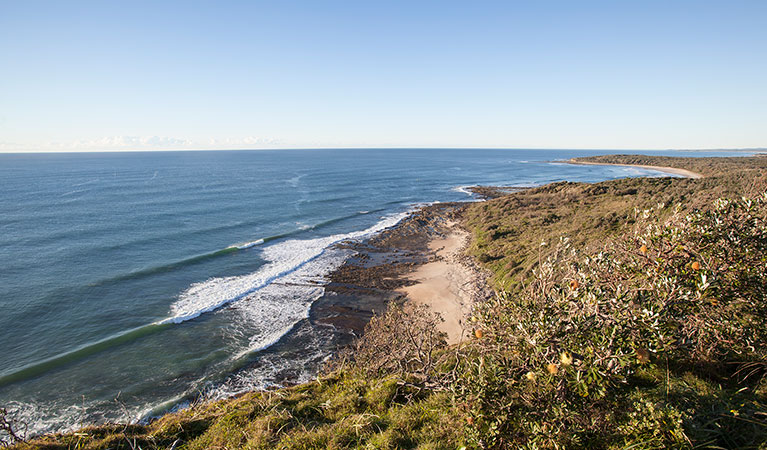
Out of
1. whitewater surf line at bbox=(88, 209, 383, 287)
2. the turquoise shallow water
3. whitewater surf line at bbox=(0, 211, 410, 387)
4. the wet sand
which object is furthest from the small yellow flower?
whitewater surf line at bbox=(88, 209, 383, 287)

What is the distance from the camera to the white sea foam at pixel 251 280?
2230 cm

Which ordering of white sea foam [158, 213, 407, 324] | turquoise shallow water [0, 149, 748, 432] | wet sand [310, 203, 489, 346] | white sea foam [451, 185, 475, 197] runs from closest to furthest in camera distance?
turquoise shallow water [0, 149, 748, 432] < wet sand [310, 203, 489, 346] < white sea foam [158, 213, 407, 324] < white sea foam [451, 185, 475, 197]

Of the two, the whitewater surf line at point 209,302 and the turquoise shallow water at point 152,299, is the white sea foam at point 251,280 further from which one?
the turquoise shallow water at point 152,299

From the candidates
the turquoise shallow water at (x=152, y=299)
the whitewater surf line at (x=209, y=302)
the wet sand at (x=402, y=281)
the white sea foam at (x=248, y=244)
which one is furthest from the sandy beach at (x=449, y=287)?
the white sea foam at (x=248, y=244)

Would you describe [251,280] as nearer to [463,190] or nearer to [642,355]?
[642,355]

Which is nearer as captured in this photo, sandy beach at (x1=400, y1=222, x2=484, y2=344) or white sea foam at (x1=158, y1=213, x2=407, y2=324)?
sandy beach at (x1=400, y1=222, x2=484, y2=344)

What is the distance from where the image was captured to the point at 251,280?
87.7ft

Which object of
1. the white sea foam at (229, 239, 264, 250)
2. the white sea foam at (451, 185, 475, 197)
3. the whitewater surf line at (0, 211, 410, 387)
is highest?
the white sea foam at (451, 185, 475, 197)

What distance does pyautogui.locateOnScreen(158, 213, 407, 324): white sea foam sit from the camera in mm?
22297

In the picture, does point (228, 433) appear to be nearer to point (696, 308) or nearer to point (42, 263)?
point (696, 308)

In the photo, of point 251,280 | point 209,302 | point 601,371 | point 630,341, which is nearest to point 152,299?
point 209,302

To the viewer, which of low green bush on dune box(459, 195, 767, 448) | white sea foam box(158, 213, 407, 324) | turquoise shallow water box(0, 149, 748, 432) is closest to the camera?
low green bush on dune box(459, 195, 767, 448)

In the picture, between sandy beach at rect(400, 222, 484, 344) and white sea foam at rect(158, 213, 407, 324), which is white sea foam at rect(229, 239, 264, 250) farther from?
sandy beach at rect(400, 222, 484, 344)

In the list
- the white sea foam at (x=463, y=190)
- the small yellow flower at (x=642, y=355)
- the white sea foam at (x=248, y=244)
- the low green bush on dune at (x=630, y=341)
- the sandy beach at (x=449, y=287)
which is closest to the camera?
the small yellow flower at (x=642, y=355)
